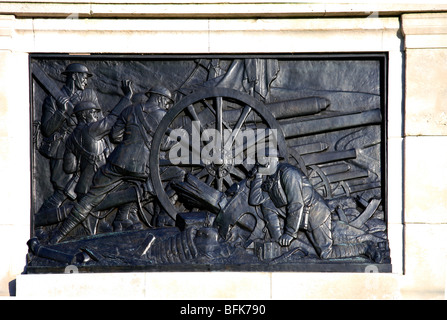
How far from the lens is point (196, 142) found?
23.6 ft

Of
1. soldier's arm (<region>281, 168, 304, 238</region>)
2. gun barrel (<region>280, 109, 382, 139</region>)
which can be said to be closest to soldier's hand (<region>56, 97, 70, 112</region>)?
gun barrel (<region>280, 109, 382, 139</region>)

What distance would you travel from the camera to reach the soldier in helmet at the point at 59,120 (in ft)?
23.6

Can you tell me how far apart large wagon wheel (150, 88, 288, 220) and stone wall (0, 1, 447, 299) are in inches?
19.6

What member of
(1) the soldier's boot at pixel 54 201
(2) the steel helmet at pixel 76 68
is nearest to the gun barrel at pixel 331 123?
(2) the steel helmet at pixel 76 68

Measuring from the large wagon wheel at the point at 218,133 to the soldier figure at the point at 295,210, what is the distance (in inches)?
9.5

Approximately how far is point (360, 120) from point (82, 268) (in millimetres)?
2961

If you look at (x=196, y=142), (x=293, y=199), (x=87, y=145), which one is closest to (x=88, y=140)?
(x=87, y=145)

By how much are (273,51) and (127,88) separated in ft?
4.73

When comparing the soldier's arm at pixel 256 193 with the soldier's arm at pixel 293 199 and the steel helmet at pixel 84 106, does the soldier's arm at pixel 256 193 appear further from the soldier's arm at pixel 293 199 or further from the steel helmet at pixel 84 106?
the steel helmet at pixel 84 106

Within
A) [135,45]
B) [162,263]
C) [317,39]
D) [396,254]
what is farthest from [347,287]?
[135,45]

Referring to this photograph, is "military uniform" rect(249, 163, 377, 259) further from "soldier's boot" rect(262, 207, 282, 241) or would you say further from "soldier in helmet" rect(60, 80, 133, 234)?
"soldier in helmet" rect(60, 80, 133, 234)

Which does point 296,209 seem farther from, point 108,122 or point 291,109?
point 108,122

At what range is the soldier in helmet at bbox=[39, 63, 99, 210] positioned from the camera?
7203mm

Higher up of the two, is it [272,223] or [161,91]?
[161,91]
